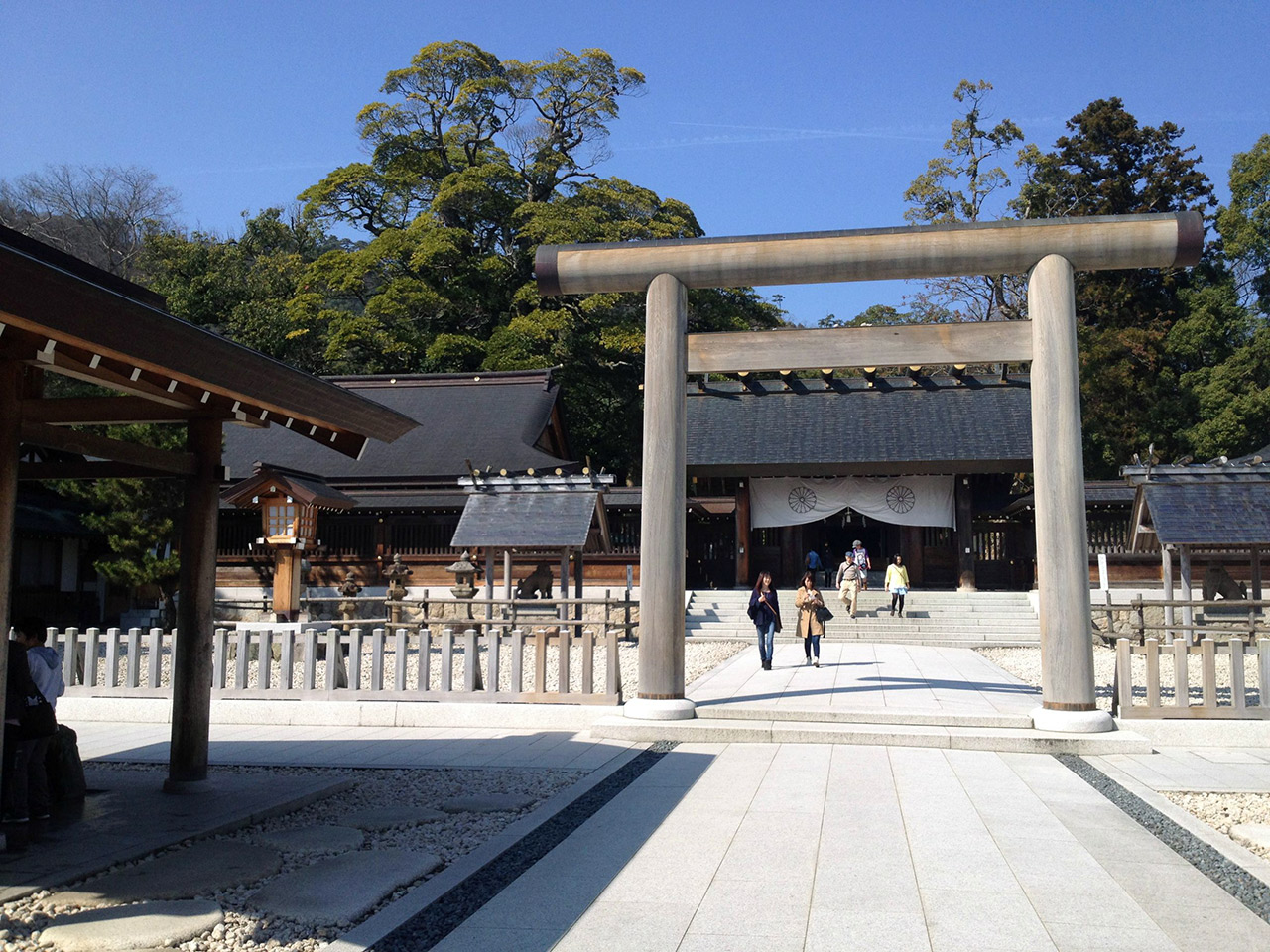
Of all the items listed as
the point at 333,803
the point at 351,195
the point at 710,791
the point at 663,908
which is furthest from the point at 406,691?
the point at 351,195

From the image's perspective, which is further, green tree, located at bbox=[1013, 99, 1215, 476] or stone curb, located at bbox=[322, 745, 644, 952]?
green tree, located at bbox=[1013, 99, 1215, 476]

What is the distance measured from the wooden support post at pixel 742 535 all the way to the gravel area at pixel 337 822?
60.7ft

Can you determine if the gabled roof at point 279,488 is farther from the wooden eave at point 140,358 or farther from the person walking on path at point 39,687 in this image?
the person walking on path at point 39,687

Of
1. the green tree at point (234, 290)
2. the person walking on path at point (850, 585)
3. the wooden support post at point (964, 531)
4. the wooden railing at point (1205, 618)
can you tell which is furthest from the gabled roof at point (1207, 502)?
the green tree at point (234, 290)

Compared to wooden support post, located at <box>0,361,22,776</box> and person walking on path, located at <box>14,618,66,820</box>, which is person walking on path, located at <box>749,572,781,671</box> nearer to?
person walking on path, located at <box>14,618,66,820</box>

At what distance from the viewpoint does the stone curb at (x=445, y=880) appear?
13.3 feet

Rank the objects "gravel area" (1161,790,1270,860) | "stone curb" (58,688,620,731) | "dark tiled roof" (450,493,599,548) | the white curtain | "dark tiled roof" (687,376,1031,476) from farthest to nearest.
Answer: the white curtain → "dark tiled roof" (687,376,1031,476) → "dark tiled roof" (450,493,599,548) → "stone curb" (58,688,620,731) → "gravel area" (1161,790,1270,860)

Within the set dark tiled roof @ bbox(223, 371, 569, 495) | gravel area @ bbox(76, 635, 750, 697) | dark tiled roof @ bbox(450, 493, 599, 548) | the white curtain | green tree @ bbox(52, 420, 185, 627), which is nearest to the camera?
gravel area @ bbox(76, 635, 750, 697)

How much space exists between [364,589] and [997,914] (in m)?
22.5

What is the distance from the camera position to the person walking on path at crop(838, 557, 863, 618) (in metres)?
21.5

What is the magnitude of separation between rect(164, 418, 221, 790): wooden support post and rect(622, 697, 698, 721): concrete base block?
3.99m

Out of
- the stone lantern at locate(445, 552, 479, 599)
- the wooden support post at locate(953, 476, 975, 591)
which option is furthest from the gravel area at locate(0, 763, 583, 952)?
the wooden support post at locate(953, 476, 975, 591)

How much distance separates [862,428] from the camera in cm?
2677

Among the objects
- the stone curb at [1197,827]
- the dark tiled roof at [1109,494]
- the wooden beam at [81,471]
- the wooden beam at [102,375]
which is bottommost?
the stone curb at [1197,827]
